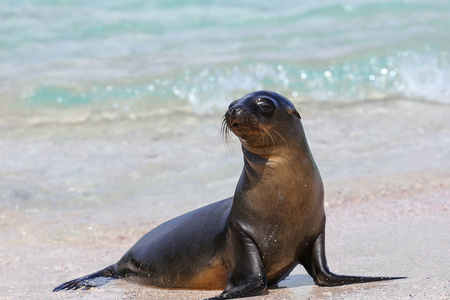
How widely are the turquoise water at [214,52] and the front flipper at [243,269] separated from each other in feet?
22.0

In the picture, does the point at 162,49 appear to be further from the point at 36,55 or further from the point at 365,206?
the point at 365,206

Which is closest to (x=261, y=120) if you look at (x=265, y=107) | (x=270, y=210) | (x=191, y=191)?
(x=265, y=107)

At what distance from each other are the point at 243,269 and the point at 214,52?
9357 mm

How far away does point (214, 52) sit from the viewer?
41.5 feet

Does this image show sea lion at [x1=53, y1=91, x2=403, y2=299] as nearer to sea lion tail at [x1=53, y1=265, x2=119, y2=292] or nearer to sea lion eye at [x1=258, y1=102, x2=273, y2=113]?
sea lion eye at [x1=258, y1=102, x2=273, y2=113]

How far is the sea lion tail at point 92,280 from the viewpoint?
13.7ft

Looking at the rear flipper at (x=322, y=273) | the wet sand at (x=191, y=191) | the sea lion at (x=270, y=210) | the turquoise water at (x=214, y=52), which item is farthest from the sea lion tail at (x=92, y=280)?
the turquoise water at (x=214, y=52)

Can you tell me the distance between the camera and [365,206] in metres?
5.82

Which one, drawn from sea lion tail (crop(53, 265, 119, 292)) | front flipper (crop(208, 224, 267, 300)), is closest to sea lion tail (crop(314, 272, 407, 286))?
front flipper (crop(208, 224, 267, 300))

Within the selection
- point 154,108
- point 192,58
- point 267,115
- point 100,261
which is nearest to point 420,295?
point 267,115

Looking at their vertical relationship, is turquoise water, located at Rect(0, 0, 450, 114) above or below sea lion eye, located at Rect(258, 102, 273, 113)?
below

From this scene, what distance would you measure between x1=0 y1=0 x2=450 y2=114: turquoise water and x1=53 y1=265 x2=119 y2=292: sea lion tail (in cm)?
585

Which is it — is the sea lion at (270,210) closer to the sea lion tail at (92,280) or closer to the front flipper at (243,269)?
the front flipper at (243,269)

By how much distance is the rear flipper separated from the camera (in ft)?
11.9
